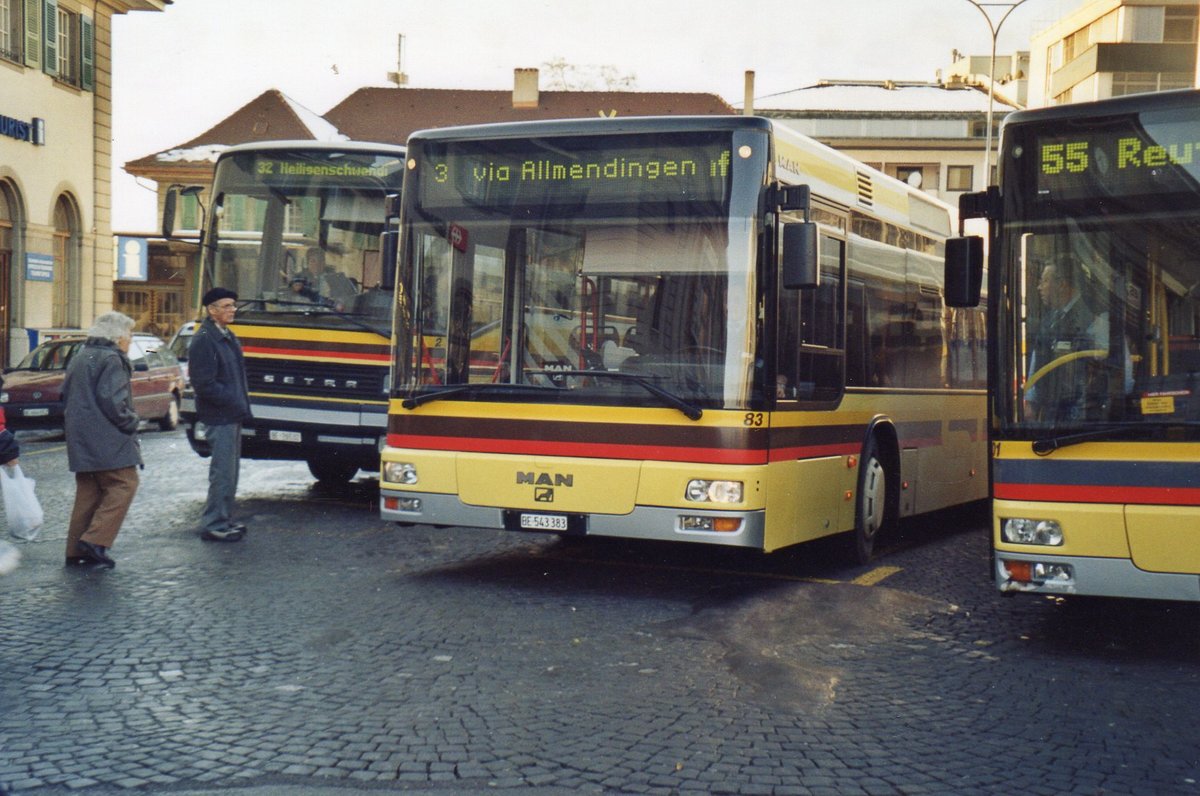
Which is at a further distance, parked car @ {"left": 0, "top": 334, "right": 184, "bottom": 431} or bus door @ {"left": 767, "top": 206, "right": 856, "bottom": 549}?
parked car @ {"left": 0, "top": 334, "right": 184, "bottom": 431}

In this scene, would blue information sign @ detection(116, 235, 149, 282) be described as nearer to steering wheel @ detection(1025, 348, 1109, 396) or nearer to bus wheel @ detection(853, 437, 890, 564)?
bus wheel @ detection(853, 437, 890, 564)

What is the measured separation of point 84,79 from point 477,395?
88.8 feet

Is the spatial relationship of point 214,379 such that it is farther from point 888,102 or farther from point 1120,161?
point 888,102

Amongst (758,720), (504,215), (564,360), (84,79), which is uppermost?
(84,79)

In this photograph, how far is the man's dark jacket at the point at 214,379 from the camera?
11.0m

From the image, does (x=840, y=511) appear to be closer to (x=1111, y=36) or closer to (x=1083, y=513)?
(x=1083, y=513)

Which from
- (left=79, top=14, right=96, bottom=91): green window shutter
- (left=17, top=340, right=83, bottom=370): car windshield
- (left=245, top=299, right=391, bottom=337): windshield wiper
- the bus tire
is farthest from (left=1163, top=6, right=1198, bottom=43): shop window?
the bus tire

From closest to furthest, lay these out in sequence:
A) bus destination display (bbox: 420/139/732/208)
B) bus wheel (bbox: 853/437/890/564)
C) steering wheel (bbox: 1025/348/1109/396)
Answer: steering wheel (bbox: 1025/348/1109/396) < bus destination display (bbox: 420/139/732/208) < bus wheel (bbox: 853/437/890/564)

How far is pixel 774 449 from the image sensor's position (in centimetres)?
881

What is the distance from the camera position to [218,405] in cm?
1099

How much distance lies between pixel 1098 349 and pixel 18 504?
238 inches

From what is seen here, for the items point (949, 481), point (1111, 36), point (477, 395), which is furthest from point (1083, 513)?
point (1111, 36)

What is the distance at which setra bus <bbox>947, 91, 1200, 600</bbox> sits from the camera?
7043mm

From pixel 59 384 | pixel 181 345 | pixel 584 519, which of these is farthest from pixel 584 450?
pixel 181 345
